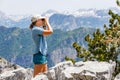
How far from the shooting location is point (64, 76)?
11359 mm

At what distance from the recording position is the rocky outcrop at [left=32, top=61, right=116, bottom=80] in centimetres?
1126

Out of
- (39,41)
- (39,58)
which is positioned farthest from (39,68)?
(39,41)

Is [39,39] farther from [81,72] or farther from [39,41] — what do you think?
[81,72]

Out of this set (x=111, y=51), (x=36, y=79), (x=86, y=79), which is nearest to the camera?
(x=86, y=79)

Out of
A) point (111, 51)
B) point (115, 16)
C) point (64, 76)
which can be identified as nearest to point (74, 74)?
point (64, 76)

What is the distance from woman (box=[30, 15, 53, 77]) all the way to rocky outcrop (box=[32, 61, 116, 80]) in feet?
2.54

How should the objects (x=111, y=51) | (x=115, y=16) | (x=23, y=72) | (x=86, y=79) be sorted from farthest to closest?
1. (x=115, y=16)
2. (x=111, y=51)
3. (x=23, y=72)
4. (x=86, y=79)

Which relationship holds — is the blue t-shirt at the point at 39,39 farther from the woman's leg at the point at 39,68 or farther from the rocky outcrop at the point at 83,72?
the rocky outcrop at the point at 83,72

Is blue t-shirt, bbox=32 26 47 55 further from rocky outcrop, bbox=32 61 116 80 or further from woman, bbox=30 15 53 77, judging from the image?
rocky outcrop, bbox=32 61 116 80

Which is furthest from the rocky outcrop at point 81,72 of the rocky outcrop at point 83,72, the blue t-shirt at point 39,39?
the blue t-shirt at point 39,39

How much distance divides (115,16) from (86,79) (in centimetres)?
2523

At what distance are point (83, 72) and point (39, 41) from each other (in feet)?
8.61

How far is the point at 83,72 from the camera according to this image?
1150 centimetres

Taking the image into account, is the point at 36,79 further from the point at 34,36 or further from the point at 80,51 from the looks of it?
the point at 80,51
